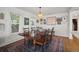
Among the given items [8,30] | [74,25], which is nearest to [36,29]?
[8,30]

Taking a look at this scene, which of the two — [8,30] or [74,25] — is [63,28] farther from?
[8,30]

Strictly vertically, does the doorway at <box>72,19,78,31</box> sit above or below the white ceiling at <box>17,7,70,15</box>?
below

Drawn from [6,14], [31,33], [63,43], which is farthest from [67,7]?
[6,14]

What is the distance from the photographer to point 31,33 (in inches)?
89.0

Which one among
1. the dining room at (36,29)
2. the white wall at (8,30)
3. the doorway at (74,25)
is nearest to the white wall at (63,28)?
the dining room at (36,29)

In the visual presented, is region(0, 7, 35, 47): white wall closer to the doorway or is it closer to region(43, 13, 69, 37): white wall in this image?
region(43, 13, 69, 37): white wall

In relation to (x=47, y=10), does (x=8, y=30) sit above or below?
below

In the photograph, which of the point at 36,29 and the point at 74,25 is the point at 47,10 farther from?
the point at 74,25

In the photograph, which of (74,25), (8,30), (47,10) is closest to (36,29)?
(47,10)

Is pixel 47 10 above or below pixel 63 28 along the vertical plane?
above

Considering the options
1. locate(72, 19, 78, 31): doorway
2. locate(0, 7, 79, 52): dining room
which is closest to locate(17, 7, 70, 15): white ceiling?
locate(0, 7, 79, 52): dining room

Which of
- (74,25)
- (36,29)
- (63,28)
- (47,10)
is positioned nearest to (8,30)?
(36,29)

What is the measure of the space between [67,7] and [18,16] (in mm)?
960

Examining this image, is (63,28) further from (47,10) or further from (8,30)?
(8,30)
